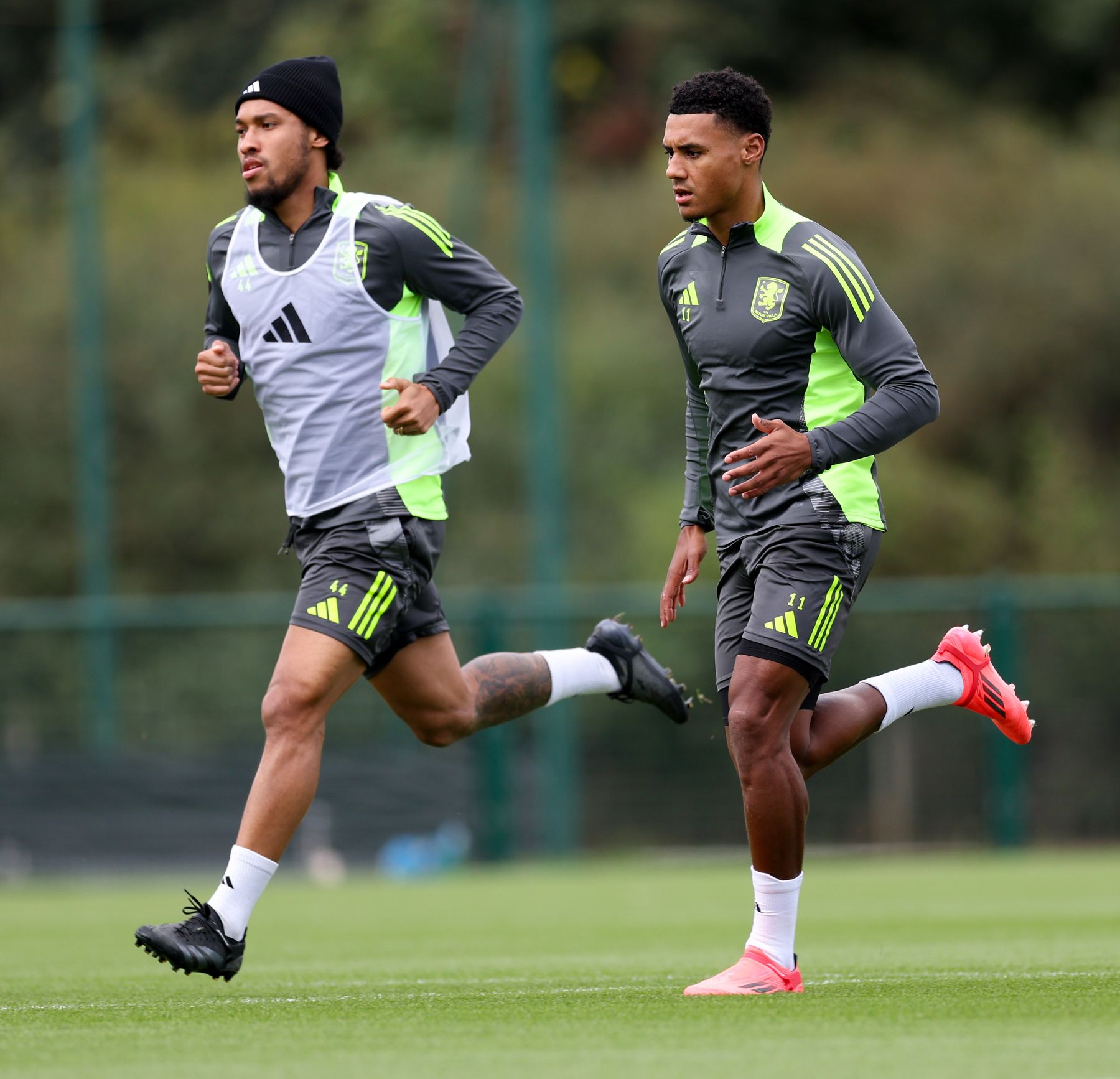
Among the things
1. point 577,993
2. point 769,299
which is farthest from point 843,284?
point 577,993

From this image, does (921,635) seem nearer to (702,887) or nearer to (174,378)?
(702,887)

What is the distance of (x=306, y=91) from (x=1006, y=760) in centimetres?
1139

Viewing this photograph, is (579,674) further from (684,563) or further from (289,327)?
(289,327)

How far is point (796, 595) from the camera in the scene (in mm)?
5770

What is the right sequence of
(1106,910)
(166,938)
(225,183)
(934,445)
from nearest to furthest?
1. (166,938)
2. (1106,910)
3. (934,445)
4. (225,183)

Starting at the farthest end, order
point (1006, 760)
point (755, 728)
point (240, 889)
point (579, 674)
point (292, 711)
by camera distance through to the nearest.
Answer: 1. point (1006, 760)
2. point (579, 674)
3. point (292, 711)
4. point (240, 889)
5. point (755, 728)

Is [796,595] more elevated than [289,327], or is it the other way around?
[289,327]

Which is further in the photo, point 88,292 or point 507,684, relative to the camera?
point 88,292

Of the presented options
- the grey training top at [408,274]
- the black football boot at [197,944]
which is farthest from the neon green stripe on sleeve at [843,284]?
the black football boot at [197,944]

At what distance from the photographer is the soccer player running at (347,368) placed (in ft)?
20.3

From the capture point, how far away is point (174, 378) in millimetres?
27875

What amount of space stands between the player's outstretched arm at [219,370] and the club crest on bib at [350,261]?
42 cm

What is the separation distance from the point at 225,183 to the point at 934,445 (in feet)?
35.1

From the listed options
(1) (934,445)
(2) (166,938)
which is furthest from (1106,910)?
(1) (934,445)
